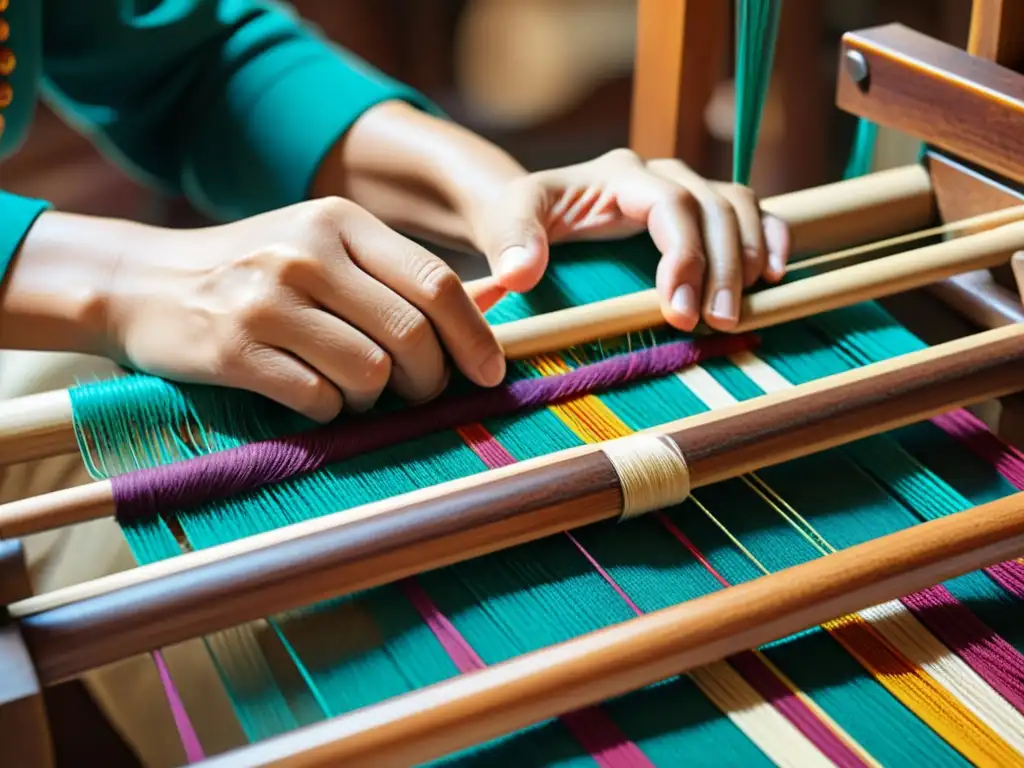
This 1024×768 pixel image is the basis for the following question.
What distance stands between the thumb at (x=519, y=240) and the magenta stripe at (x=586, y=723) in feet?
0.95

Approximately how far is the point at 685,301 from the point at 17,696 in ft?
1.59

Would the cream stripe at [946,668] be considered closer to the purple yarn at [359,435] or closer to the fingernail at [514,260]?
the purple yarn at [359,435]

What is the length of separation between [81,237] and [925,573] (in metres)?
0.59

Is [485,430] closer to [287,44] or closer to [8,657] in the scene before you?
[8,657]

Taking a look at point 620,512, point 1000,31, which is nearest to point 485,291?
point 620,512

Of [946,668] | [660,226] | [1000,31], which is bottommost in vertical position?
[946,668]

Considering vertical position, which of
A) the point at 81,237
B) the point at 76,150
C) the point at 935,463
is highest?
the point at 81,237

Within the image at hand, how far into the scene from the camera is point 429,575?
0.60m

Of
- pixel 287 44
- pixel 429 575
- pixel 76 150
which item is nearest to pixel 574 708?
pixel 429 575

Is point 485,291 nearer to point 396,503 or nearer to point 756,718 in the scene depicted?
point 396,503

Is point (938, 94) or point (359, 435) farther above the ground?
point (938, 94)

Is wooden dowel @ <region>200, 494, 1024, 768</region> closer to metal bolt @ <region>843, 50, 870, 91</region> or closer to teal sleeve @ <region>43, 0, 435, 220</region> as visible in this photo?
metal bolt @ <region>843, 50, 870, 91</region>

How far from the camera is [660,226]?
81 cm

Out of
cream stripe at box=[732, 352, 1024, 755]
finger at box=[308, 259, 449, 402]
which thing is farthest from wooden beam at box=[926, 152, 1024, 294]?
finger at box=[308, 259, 449, 402]
